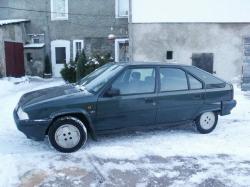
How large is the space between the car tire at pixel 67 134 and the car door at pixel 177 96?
152 centimetres

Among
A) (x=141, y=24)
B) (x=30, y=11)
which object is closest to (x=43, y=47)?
(x=30, y=11)

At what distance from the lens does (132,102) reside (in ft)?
21.0

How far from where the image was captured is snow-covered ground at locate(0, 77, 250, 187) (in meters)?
5.04

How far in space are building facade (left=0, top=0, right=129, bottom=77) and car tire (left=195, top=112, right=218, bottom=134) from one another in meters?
13.9

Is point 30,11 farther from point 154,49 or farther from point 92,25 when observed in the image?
point 154,49

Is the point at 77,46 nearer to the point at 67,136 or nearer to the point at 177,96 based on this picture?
the point at 177,96

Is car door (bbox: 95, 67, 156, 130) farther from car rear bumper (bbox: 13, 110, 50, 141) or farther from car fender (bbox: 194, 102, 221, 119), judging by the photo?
car fender (bbox: 194, 102, 221, 119)

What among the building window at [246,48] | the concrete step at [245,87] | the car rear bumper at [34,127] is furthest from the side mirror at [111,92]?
the building window at [246,48]

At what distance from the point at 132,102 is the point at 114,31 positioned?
15302mm

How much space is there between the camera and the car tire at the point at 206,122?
7.21 metres

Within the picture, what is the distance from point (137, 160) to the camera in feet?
18.8

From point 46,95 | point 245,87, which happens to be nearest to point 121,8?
point 245,87

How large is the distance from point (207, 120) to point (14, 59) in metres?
14.8

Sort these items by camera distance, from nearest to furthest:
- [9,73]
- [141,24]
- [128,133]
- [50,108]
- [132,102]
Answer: [50,108], [132,102], [128,133], [141,24], [9,73]
